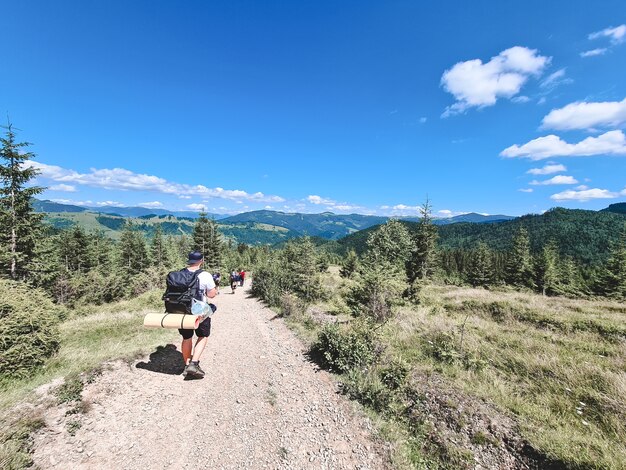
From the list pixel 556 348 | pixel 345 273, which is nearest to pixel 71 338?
pixel 556 348

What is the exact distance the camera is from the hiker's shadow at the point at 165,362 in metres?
7.03

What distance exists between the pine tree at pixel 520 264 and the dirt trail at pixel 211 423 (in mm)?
48466

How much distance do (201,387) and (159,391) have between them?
0.90 metres

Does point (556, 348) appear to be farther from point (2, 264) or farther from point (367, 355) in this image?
point (2, 264)

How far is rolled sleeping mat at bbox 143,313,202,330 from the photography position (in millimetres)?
6020

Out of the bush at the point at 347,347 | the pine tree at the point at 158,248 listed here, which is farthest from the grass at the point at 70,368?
the pine tree at the point at 158,248

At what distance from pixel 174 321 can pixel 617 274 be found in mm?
44630

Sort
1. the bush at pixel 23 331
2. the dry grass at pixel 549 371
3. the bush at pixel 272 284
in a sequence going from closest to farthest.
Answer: the dry grass at pixel 549 371
the bush at pixel 23 331
the bush at pixel 272 284

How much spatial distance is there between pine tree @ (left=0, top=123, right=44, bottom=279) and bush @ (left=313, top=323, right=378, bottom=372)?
22636 millimetres

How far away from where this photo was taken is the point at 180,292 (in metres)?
6.28

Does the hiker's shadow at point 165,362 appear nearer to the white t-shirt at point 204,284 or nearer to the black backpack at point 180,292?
the black backpack at point 180,292

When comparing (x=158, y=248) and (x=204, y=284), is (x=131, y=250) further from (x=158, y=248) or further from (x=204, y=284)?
(x=204, y=284)

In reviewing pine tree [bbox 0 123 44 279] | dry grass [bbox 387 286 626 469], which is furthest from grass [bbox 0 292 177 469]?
pine tree [bbox 0 123 44 279]

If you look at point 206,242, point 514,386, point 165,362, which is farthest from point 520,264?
point 165,362
